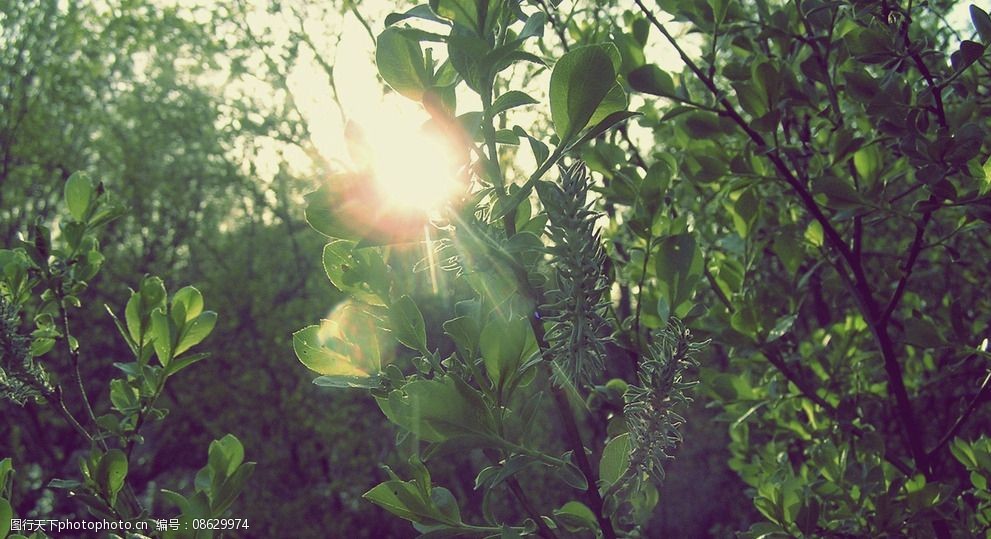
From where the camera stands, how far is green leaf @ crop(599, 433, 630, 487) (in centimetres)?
86

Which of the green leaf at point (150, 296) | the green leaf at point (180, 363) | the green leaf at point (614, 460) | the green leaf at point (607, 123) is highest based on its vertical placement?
the green leaf at point (150, 296)

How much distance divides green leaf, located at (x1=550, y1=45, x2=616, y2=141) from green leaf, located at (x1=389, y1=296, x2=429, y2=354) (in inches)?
11.2

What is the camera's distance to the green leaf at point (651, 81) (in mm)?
1433

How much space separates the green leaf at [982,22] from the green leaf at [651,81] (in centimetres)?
49

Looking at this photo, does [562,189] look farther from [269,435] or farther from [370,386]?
[269,435]

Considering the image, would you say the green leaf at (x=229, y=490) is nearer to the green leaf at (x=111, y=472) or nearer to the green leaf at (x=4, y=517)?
the green leaf at (x=111, y=472)

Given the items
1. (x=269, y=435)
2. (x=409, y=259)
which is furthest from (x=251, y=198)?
(x=409, y=259)

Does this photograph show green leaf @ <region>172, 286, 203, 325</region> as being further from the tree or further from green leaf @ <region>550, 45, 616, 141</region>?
green leaf @ <region>550, 45, 616, 141</region>

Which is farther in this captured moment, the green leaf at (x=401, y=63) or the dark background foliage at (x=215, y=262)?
the dark background foliage at (x=215, y=262)

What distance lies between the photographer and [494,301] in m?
0.82

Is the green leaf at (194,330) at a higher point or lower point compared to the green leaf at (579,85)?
higher

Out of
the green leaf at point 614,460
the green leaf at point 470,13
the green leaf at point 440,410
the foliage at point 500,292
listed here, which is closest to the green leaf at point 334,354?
the foliage at point 500,292

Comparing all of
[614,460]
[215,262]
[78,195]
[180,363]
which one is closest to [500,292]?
[614,460]

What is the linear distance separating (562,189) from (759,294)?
4.61 feet
